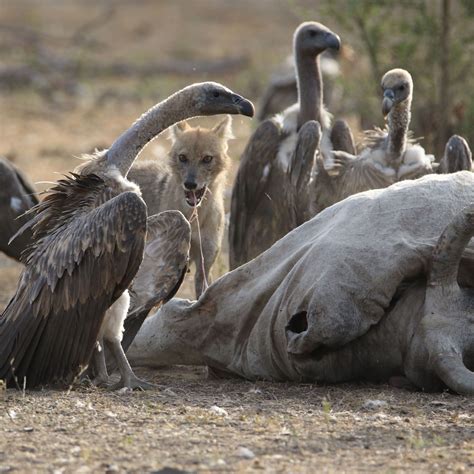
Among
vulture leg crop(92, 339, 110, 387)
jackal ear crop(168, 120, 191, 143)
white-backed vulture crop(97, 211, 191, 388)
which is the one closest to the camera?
vulture leg crop(92, 339, 110, 387)

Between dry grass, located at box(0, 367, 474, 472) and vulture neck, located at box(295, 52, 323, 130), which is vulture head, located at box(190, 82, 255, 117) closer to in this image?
dry grass, located at box(0, 367, 474, 472)

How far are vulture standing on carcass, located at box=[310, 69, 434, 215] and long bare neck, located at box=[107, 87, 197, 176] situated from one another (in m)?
1.70

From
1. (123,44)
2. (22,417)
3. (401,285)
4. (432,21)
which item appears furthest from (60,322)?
(123,44)

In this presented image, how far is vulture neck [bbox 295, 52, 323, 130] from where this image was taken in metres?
9.91

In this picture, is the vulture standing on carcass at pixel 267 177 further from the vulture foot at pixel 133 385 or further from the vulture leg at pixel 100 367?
the vulture foot at pixel 133 385

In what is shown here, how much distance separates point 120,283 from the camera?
6371mm

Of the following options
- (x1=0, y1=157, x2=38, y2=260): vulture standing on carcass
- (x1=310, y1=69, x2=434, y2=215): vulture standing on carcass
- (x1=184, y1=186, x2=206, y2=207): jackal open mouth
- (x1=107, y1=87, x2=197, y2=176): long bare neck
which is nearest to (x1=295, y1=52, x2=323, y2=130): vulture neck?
(x1=310, y1=69, x2=434, y2=215): vulture standing on carcass

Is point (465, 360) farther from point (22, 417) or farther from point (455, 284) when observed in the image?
point (22, 417)

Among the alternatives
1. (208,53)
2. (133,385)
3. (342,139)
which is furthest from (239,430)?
(208,53)

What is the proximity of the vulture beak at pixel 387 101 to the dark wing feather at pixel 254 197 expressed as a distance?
42.3 inches

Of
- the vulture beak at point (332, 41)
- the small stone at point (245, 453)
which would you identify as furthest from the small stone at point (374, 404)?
the vulture beak at point (332, 41)

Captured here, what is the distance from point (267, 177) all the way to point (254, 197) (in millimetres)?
189

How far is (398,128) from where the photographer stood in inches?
351

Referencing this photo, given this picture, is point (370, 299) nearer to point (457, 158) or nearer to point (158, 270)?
point (158, 270)
